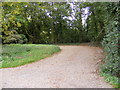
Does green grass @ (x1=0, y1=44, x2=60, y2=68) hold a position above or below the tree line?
below

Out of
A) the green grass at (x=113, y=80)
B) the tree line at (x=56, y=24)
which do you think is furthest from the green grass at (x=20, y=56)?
the tree line at (x=56, y=24)

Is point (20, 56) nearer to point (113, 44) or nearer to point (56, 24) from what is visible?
point (113, 44)

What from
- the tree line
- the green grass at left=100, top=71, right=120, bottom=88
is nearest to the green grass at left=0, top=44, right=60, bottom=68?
the green grass at left=100, top=71, right=120, bottom=88

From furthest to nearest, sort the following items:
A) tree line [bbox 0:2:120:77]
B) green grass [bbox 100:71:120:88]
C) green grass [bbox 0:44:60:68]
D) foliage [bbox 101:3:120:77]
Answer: tree line [bbox 0:2:120:77] → green grass [bbox 0:44:60:68] → foliage [bbox 101:3:120:77] → green grass [bbox 100:71:120:88]

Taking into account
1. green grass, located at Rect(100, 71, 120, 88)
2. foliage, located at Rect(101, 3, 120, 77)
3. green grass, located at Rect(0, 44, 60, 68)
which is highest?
foliage, located at Rect(101, 3, 120, 77)

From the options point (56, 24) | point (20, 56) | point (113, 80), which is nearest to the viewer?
point (113, 80)

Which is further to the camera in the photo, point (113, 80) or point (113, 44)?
point (113, 44)

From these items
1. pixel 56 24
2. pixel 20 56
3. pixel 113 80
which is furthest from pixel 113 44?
pixel 56 24

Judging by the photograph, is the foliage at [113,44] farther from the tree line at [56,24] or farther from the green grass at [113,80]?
the tree line at [56,24]

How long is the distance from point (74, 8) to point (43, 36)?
5712 mm

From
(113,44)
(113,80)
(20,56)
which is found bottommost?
(20,56)

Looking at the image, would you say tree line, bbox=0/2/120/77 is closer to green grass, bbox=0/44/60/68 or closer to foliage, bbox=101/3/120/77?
green grass, bbox=0/44/60/68

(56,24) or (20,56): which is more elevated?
(56,24)

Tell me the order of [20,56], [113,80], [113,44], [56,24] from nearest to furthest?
[113,80], [113,44], [20,56], [56,24]
